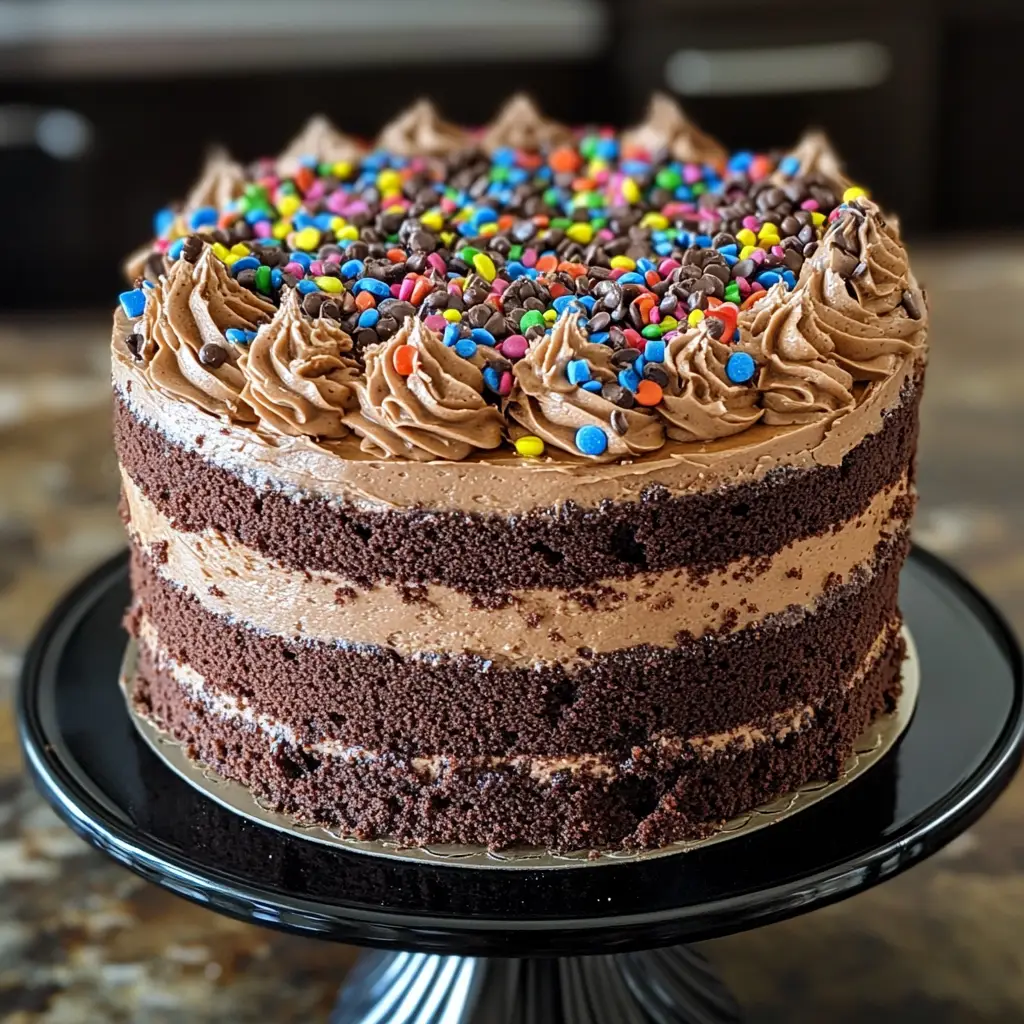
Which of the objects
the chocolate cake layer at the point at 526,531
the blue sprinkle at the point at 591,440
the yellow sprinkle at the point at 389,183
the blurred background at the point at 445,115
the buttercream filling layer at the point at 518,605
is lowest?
the blurred background at the point at 445,115

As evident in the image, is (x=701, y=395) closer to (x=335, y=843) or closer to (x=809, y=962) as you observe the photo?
(x=335, y=843)

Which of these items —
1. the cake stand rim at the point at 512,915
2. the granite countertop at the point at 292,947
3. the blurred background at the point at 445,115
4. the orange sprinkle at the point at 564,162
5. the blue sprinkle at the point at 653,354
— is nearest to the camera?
the cake stand rim at the point at 512,915

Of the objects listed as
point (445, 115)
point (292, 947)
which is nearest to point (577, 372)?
point (292, 947)

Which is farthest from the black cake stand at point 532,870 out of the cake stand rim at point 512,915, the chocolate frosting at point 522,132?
the chocolate frosting at point 522,132

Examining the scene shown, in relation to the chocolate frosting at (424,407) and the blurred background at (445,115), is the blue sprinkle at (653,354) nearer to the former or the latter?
the chocolate frosting at (424,407)

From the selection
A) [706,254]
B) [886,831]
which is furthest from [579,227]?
[886,831]


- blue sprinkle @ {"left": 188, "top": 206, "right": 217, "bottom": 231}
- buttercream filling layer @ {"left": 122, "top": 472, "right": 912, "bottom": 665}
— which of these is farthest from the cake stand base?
blue sprinkle @ {"left": 188, "top": 206, "right": 217, "bottom": 231}
